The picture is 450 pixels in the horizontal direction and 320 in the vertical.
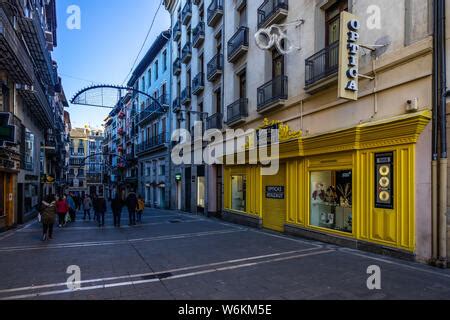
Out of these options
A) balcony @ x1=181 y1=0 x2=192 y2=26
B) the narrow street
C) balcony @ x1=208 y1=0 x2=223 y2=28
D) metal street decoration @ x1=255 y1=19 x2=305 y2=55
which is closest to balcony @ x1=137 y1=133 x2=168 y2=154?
balcony @ x1=181 y1=0 x2=192 y2=26

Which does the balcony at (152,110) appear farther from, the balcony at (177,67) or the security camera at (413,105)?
the security camera at (413,105)

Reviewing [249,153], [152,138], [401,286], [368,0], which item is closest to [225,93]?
[249,153]

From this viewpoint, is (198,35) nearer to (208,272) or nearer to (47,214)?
(47,214)

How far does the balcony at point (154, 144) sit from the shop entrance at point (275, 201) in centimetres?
1618

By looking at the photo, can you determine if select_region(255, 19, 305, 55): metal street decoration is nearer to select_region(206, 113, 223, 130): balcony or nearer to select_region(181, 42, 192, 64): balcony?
select_region(206, 113, 223, 130): balcony

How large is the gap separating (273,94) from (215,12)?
322 inches

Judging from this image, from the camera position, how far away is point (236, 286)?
18.6ft

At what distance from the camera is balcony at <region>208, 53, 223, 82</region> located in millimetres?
17717

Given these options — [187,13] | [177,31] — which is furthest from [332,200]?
[177,31]

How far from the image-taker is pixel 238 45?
50.1 ft

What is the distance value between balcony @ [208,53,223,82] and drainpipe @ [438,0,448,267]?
1204 centimetres
